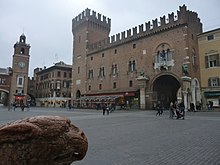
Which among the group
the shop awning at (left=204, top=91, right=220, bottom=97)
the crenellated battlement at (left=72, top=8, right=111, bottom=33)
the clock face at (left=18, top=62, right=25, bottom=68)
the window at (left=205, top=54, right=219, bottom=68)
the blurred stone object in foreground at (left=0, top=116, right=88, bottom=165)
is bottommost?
the blurred stone object in foreground at (left=0, top=116, right=88, bottom=165)

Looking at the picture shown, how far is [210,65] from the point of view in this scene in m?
29.3

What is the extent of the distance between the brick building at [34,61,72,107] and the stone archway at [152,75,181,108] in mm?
31838

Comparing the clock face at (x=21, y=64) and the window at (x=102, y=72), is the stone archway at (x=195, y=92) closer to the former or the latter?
Result: the window at (x=102, y=72)

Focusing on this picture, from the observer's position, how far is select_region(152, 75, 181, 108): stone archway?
104 ft

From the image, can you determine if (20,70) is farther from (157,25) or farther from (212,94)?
(212,94)

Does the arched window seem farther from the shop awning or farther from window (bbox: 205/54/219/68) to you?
the shop awning

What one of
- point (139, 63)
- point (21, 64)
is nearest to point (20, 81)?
point (21, 64)

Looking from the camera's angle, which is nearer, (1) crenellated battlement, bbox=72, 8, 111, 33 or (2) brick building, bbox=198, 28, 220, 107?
(2) brick building, bbox=198, 28, 220, 107

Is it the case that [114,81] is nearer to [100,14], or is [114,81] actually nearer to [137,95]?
[137,95]

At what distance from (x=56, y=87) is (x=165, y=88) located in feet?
119

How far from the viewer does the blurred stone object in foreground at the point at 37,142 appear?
196 cm

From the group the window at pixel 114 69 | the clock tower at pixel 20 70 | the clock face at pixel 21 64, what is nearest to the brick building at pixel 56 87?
the clock tower at pixel 20 70

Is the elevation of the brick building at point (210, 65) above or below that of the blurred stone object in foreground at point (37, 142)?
above

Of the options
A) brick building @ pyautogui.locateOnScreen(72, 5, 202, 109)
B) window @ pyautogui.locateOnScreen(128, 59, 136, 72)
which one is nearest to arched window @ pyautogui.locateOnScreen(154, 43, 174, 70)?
brick building @ pyautogui.locateOnScreen(72, 5, 202, 109)
